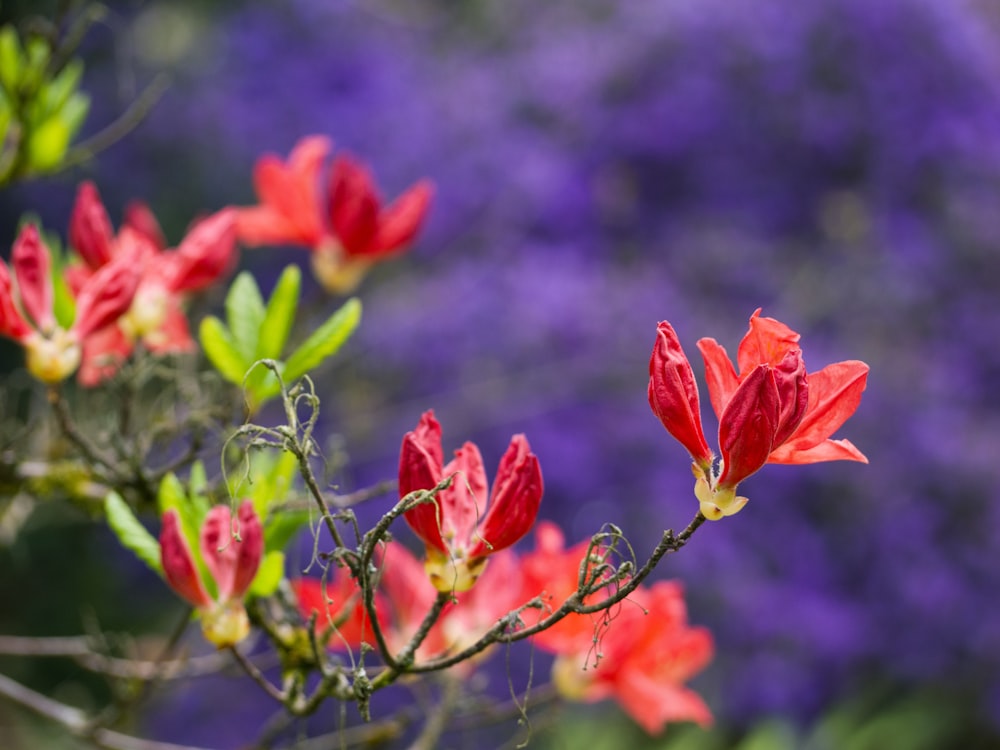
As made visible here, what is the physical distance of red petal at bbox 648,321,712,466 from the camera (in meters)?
0.34

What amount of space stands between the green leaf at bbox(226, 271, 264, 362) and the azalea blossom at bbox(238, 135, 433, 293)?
21 centimetres

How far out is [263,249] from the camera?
7.65ft

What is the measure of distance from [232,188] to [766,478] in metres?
1.30

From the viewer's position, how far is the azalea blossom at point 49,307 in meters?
0.45

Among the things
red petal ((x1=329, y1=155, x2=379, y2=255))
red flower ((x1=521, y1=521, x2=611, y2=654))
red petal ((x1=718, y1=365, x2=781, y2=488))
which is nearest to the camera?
red petal ((x1=718, y1=365, x2=781, y2=488))

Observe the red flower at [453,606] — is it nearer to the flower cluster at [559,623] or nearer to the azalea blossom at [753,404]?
the flower cluster at [559,623]

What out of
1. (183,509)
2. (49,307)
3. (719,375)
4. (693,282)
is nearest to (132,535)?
(183,509)

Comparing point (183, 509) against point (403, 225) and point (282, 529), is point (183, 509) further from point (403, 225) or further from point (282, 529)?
point (403, 225)

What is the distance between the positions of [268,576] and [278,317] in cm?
11

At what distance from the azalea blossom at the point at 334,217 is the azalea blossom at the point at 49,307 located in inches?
8.4

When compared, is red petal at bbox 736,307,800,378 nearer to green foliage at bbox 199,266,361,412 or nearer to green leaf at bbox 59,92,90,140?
green foliage at bbox 199,266,361,412

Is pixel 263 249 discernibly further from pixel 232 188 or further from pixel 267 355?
pixel 267 355

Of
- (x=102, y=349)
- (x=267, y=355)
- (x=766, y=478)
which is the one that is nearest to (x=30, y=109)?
(x=102, y=349)

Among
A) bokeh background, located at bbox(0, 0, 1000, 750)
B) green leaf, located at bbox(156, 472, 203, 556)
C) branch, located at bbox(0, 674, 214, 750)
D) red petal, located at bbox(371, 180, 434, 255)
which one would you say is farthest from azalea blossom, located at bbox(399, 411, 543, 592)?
bokeh background, located at bbox(0, 0, 1000, 750)
